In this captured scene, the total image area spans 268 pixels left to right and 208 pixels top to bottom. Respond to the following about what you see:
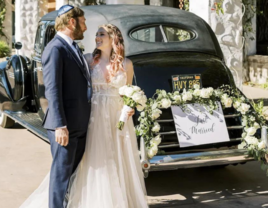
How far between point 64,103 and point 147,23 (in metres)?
2.21

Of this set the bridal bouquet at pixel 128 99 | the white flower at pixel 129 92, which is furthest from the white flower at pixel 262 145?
the white flower at pixel 129 92

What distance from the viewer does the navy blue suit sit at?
423 centimetres

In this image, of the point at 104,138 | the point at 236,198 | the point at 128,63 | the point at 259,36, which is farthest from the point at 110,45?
the point at 259,36

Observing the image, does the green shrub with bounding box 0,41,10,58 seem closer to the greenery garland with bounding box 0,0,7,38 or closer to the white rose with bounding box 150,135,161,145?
the greenery garland with bounding box 0,0,7,38

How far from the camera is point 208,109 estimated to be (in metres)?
5.58

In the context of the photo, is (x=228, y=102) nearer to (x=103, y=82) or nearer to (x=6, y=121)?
(x=103, y=82)

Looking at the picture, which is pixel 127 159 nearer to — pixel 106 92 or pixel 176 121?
pixel 106 92

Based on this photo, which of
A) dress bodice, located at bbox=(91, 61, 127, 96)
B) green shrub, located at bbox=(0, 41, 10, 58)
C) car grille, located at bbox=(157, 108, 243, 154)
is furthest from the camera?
green shrub, located at bbox=(0, 41, 10, 58)

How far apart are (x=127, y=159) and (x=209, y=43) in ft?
7.45

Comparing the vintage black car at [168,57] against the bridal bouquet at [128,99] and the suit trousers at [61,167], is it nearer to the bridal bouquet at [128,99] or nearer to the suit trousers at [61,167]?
the bridal bouquet at [128,99]

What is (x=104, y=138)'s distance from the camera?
14.9 feet

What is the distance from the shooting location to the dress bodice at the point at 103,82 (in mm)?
4562

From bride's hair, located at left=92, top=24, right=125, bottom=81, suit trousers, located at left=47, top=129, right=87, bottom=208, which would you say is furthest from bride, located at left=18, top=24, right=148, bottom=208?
suit trousers, located at left=47, top=129, right=87, bottom=208

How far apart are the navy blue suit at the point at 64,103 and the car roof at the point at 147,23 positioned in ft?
5.48
